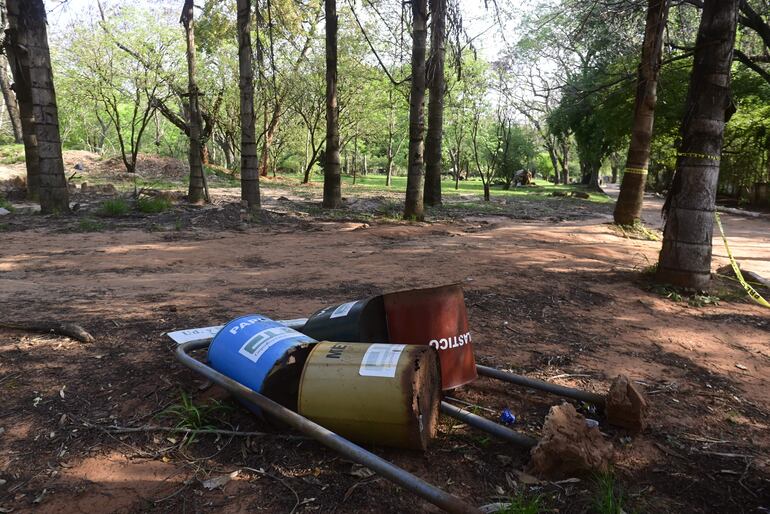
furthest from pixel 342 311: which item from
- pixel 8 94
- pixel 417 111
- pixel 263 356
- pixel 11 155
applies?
pixel 8 94

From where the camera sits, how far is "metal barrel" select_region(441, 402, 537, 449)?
237cm

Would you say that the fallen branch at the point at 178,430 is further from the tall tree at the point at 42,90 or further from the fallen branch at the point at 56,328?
the tall tree at the point at 42,90

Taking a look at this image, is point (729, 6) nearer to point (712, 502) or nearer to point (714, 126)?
point (714, 126)

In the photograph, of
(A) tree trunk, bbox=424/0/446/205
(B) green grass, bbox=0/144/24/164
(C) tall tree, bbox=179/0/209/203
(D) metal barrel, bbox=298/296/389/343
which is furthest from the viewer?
(B) green grass, bbox=0/144/24/164

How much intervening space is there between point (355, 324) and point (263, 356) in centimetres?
53

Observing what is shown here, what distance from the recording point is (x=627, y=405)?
2600 mm

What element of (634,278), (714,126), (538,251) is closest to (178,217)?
(538,251)

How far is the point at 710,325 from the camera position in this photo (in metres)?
4.73

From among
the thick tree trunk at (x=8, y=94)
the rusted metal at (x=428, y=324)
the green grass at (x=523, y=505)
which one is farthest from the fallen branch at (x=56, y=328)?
the thick tree trunk at (x=8, y=94)

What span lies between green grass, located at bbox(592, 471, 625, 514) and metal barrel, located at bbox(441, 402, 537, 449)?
30 centimetres

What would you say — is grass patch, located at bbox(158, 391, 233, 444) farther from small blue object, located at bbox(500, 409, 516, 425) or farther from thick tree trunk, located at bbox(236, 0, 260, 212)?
thick tree trunk, located at bbox(236, 0, 260, 212)

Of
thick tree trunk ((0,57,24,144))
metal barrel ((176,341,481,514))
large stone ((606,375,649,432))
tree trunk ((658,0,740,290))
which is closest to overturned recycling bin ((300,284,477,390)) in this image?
metal barrel ((176,341,481,514))

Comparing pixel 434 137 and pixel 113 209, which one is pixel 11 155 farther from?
pixel 434 137

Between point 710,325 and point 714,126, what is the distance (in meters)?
2.21
